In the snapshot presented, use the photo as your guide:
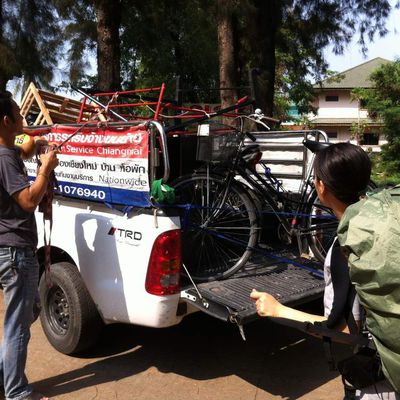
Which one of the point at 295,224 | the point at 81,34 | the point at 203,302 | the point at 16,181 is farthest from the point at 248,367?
the point at 81,34

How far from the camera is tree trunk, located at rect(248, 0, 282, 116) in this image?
341 inches

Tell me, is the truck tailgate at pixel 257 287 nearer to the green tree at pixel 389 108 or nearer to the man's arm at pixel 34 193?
the man's arm at pixel 34 193

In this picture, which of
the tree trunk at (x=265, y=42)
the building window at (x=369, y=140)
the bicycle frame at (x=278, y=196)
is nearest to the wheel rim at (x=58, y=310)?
the bicycle frame at (x=278, y=196)

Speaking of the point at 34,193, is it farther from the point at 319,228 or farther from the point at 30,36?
the point at 30,36

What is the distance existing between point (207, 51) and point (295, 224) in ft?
49.4

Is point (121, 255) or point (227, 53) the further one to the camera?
point (227, 53)

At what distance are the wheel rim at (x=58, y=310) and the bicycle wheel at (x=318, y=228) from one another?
209 cm

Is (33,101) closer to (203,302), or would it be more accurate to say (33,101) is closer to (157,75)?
(203,302)

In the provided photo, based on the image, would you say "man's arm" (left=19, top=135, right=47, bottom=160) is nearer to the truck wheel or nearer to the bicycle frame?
the truck wheel

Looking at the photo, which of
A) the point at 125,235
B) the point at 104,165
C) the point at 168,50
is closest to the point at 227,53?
the point at 104,165

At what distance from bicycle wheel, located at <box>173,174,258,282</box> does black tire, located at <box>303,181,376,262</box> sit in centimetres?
56

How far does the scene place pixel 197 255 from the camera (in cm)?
405

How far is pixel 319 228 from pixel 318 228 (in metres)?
0.01

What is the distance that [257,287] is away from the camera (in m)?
3.61
